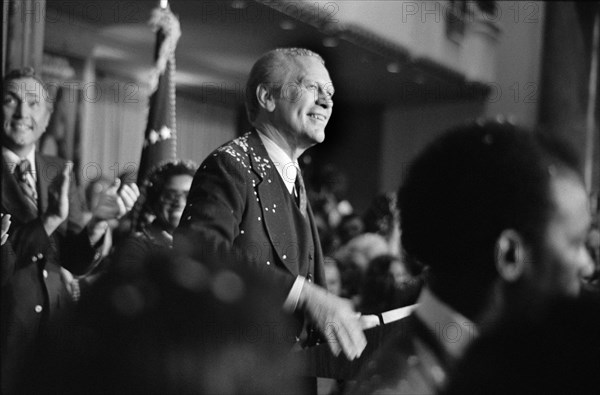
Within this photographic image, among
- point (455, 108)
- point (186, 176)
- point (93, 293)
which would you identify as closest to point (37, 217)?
point (186, 176)

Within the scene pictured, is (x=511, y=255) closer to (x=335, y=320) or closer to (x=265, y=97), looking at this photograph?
(x=335, y=320)

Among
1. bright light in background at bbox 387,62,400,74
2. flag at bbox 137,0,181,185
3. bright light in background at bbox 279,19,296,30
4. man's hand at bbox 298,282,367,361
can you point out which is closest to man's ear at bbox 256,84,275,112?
man's hand at bbox 298,282,367,361

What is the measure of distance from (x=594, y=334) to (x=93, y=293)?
30 cm

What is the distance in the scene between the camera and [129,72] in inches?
318

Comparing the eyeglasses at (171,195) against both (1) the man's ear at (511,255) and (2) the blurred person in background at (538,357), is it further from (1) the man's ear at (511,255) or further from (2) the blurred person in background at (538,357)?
(2) the blurred person in background at (538,357)

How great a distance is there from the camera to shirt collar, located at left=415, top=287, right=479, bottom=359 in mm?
734

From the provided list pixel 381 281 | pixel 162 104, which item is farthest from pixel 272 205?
pixel 381 281

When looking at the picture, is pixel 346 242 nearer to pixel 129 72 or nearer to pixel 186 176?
pixel 186 176

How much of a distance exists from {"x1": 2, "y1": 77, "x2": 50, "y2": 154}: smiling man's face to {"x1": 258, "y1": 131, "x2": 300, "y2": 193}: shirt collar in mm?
1219

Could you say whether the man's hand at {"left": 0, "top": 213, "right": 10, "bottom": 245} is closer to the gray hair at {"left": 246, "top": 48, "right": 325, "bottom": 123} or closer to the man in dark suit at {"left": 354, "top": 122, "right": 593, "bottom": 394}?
the gray hair at {"left": 246, "top": 48, "right": 325, "bottom": 123}

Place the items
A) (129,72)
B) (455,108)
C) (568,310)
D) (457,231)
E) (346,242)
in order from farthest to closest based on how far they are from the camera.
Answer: (455,108) < (129,72) < (346,242) < (457,231) < (568,310)

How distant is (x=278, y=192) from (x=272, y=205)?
0.05m

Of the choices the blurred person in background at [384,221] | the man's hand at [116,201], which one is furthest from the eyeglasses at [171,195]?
the blurred person in background at [384,221]

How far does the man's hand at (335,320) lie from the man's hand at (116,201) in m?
2.02
